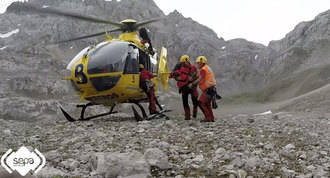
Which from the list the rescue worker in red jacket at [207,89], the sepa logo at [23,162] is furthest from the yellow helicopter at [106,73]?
the sepa logo at [23,162]

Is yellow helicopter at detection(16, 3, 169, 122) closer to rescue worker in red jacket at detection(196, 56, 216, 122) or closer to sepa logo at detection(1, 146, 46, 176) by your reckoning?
rescue worker in red jacket at detection(196, 56, 216, 122)

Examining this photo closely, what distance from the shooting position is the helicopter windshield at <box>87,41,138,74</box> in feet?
39.7

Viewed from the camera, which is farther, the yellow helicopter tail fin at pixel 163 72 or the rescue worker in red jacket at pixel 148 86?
the yellow helicopter tail fin at pixel 163 72

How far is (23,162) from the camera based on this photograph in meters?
4.50

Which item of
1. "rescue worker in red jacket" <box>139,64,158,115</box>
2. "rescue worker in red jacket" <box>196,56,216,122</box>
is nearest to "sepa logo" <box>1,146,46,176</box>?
"rescue worker in red jacket" <box>196,56,216,122</box>

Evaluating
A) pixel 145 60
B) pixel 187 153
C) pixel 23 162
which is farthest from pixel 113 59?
pixel 23 162

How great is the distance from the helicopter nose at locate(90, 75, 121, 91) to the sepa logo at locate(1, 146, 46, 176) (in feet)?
23.1

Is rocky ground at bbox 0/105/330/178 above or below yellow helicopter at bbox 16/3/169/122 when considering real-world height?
below

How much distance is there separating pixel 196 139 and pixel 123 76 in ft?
19.6

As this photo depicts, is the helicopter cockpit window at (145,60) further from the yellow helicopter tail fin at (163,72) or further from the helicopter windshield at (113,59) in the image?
the yellow helicopter tail fin at (163,72)

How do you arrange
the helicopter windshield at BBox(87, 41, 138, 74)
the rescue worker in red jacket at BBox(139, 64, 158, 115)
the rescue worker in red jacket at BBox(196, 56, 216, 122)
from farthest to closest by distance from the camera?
the rescue worker in red jacket at BBox(139, 64, 158, 115)
the helicopter windshield at BBox(87, 41, 138, 74)
the rescue worker in red jacket at BBox(196, 56, 216, 122)

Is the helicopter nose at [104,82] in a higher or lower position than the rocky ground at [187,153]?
higher

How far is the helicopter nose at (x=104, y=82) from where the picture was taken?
12.1 m

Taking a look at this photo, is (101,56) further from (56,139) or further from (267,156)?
(267,156)
